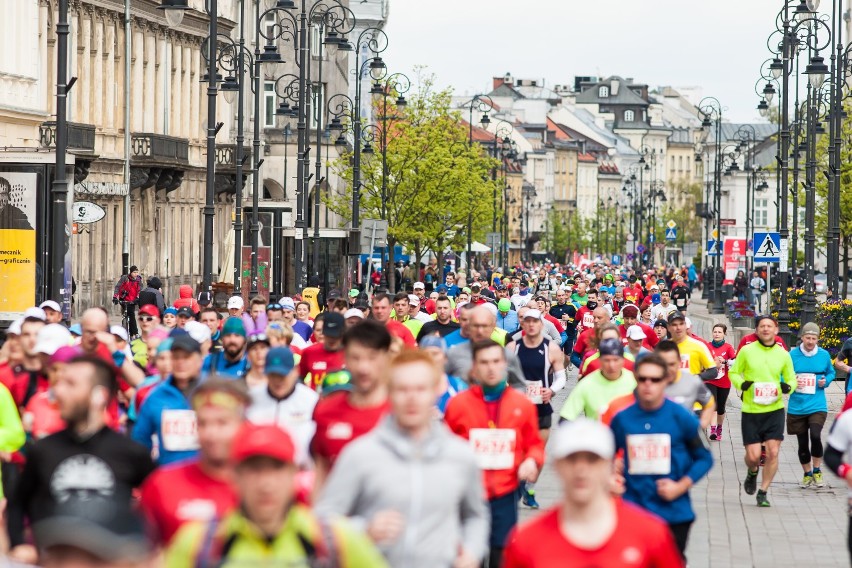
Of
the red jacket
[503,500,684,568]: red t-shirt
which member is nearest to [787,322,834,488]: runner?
the red jacket

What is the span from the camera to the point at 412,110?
2749 inches

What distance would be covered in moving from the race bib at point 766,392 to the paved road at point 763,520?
81cm

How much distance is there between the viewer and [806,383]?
18.0 metres

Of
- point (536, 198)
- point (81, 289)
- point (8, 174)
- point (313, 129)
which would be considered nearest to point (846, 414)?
point (8, 174)

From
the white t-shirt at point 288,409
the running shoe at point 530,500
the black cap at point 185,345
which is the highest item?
the black cap at point 185,345

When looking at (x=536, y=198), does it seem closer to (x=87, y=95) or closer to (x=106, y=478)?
(x=87, y=95)

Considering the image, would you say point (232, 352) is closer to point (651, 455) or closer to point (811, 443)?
point (651, 455)

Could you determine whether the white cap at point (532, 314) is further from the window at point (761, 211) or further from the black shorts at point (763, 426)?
the window at point (761, 211)

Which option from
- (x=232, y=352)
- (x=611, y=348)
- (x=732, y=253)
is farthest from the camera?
(x=732, y=253)

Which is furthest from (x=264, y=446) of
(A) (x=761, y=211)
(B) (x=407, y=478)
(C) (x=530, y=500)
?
(A) (x=761, y=211)

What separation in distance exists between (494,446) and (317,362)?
11.7 feet

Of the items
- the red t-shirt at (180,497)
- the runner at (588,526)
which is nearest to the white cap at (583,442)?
the runner at (588,526)

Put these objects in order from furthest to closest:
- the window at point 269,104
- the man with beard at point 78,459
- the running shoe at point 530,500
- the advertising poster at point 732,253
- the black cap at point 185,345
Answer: the window at point 269,104, the advertising poster at point 732,253, the running shoe at point 530,500, the black cap at point 185,345, the man with beard at point 78,459

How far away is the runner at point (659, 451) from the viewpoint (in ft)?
33.0
